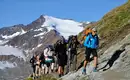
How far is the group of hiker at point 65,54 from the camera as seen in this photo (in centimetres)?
1839

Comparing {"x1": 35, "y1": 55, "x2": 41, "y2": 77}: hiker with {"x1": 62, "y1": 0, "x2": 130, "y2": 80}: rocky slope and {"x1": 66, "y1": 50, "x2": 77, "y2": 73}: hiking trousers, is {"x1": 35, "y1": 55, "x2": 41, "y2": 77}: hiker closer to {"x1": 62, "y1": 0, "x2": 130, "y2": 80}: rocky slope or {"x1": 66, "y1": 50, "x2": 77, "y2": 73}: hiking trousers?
{"x1": 62, "y1": 0, "x2": 130, "y2": 80}: rocky slope

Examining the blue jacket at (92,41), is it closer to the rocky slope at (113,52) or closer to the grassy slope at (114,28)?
the rocky slope at (113,52)

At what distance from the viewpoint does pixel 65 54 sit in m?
22.6

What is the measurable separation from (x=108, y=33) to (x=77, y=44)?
485 centimetres

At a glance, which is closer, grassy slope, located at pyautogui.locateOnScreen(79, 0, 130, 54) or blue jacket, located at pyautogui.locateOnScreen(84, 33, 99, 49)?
blue jacket, located at pyautogui.locateOnScreen(84, 33, 99, 49)

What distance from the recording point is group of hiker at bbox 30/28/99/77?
1839cm

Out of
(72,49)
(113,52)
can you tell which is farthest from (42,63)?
(113,52)

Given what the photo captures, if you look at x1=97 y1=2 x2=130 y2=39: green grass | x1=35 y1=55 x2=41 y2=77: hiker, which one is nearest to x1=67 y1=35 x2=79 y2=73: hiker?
x1=97 y1=2 x2=130 y2=39: green grass

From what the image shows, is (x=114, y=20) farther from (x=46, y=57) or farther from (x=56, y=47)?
(x=56, y=47)

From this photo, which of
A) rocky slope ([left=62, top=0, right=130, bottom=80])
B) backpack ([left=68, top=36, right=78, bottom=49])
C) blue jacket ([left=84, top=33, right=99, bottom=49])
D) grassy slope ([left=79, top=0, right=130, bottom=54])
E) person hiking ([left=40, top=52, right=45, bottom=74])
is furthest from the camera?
person hiking ([left=40, top=52, right=45, bottom=74])

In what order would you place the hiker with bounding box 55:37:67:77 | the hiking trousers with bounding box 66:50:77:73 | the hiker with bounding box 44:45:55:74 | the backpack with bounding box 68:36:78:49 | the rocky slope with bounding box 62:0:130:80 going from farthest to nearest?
the hiker with bounding box 44:45:55:74, the hiker with bounding box 55:37:67:77, the hiking trousers with bounding box 66:50:77:73, the backpack with bounding box 68:36:78:49, the rocky slope with bounding box 62:0:130:80

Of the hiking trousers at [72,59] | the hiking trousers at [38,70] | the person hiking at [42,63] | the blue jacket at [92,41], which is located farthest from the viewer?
the hiking trousers at [38,70]

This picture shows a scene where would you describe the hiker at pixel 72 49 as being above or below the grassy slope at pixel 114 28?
below

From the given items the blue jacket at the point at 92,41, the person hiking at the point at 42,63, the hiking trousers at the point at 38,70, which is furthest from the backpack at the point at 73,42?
the hiking trousers at the point at 38,70
